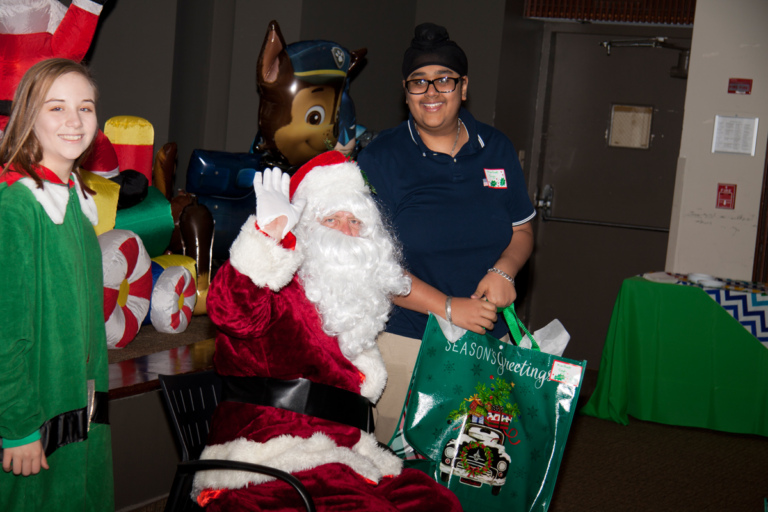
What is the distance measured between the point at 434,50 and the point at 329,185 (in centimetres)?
47

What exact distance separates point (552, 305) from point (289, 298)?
161 inches

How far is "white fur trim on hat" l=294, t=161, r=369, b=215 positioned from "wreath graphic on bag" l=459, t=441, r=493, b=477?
682 mm

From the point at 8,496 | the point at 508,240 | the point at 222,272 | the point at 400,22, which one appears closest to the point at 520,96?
the point at 400,22

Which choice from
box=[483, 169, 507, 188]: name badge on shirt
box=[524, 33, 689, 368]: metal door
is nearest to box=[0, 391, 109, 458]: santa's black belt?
box=[483, 169, 507, 188]: name badge on shirt

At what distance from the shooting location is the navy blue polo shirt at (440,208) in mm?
1913

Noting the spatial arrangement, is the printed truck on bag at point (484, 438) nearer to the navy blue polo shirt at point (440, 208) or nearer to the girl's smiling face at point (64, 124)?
the navy blue polo shirt at point (440, 208)

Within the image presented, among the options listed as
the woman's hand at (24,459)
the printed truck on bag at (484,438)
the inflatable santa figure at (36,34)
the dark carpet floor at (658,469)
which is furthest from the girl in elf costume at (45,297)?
the dark carpet floor at (658,469)

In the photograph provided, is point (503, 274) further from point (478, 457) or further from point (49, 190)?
point (49, 190)

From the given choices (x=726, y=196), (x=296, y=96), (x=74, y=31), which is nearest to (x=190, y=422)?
(x=74, y=31)

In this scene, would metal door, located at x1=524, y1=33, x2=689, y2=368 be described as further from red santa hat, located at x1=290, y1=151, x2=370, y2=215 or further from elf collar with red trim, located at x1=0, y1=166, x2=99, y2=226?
elf collar with red trim, located at x1=0, y1=166, x2=99, y2=226

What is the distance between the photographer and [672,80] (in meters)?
5.07

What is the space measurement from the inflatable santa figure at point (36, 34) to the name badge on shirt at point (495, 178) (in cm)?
160

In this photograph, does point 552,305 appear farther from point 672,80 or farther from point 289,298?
point 289,298

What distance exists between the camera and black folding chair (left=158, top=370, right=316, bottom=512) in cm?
150
